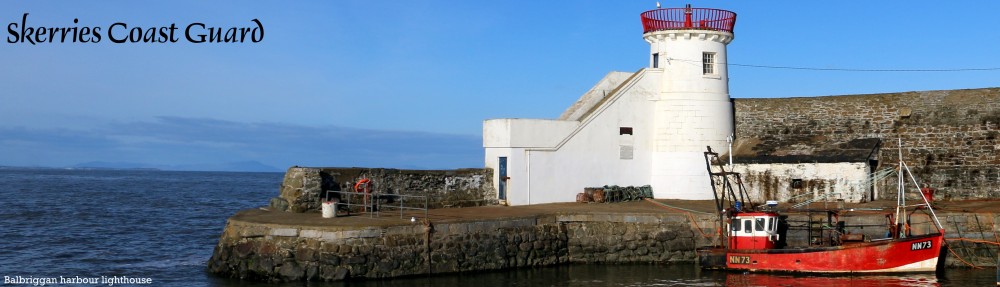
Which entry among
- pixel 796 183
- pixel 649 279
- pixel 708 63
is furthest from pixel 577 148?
pixel 649 279

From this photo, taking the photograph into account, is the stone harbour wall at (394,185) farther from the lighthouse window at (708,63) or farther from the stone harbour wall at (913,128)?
the stone harbour wall at (913,128)

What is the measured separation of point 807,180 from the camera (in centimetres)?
2875

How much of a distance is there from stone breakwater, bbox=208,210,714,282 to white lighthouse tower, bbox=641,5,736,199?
5.60m

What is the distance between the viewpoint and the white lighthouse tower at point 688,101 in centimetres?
3033

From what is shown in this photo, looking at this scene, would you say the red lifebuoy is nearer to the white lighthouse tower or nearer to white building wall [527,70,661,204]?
white building wall [527,70,661,204]

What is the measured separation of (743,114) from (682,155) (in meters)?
3.06

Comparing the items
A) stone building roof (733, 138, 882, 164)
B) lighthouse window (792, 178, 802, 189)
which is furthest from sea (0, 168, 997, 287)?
lighthouse window (792, 178, 802, 189)

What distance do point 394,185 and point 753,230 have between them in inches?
375

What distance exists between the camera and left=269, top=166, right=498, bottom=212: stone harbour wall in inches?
989

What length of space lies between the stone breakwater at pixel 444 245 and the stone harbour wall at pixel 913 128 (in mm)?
7147

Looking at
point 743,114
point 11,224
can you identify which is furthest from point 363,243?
point 11,224

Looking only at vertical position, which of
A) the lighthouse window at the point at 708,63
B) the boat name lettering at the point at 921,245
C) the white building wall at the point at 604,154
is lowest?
the boat name lettering at the point at 921,245

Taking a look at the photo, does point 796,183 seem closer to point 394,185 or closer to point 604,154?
point 604,154

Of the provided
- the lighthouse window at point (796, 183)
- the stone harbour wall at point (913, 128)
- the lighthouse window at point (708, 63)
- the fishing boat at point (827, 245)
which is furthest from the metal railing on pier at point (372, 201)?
the stone harbour wall at point (913, 128)
